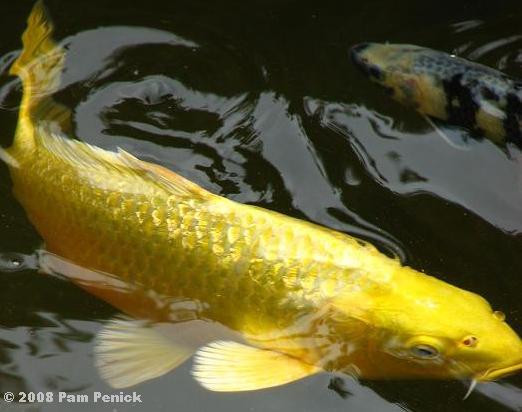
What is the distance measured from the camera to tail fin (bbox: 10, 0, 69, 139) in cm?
294

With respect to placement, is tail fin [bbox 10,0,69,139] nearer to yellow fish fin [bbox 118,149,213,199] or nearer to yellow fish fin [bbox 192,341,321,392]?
yellow fish fin [bbox 118,149,213,199]

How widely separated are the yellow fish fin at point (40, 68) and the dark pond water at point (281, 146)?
123 millimetres

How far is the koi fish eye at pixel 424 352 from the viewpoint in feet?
7.18

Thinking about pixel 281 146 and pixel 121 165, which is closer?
pixel 121 165

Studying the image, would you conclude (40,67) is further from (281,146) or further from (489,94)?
(489,94)

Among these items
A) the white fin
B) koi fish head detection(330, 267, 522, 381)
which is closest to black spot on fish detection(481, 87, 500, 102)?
koi fish head detection(330, 267, 522, 381)

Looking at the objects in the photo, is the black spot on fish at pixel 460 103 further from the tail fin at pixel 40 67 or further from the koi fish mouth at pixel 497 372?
the tail fin at pixel 40 67

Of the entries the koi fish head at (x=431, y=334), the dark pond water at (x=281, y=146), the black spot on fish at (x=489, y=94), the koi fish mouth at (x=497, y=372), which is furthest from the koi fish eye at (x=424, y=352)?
the black spot on fish at (x=489, y=94)

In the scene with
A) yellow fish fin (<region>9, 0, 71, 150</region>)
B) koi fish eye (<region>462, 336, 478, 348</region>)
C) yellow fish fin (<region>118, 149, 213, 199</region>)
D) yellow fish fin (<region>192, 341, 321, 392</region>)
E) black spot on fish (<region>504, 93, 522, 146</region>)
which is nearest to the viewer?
koi fish eye (<region>462, 336, 478, 348</region>)

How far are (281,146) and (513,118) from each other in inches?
37.7

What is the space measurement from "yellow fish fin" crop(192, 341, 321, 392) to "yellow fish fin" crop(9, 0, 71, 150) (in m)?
1.12

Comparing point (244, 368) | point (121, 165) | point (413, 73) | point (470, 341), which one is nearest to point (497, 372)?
point (470, 341)

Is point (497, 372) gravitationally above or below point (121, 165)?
below

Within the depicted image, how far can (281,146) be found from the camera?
122 inches
